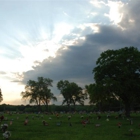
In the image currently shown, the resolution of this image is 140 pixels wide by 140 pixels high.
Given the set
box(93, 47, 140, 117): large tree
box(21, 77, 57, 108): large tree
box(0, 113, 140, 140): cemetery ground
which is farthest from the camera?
box(21, 77, 57, 108): large tree

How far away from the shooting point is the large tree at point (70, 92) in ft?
345

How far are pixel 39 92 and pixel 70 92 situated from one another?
14479mm

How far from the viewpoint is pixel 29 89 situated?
104 m

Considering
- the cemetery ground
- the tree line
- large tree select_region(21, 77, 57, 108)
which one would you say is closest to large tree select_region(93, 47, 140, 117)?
the tree line

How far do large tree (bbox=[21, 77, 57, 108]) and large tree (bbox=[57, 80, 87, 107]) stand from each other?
20.4ft

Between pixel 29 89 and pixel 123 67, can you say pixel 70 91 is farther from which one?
pixel 123 67

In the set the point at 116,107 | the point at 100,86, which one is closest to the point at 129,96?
the point at 100,86

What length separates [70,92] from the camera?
10481 centimetres

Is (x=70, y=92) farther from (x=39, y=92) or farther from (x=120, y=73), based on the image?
(x=120, y=73)

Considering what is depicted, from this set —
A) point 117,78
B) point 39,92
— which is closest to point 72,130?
point 117,78

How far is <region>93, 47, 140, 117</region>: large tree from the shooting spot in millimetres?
41688

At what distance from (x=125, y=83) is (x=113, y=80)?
7.95ft

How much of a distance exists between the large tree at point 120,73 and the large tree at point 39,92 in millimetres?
56544

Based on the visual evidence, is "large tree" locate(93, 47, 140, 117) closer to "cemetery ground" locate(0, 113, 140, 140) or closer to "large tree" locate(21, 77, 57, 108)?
"cemetery ground" locate(0, 113, 140, 140)
